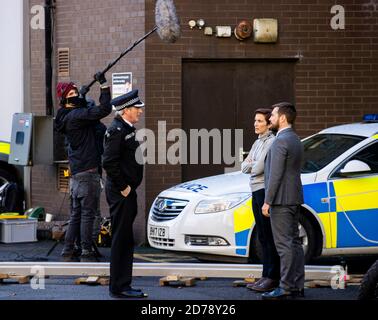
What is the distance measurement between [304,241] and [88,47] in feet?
19.0

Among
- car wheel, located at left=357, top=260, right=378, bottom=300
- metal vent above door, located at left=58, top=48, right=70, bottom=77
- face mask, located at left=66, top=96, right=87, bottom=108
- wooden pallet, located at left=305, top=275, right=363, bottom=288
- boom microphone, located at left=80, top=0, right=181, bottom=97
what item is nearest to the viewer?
car wheel, located at left=357, top=260, right=378, bottom=300

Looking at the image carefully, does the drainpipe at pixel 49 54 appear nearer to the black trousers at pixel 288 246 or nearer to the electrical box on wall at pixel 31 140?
the electrical box on wall at pixel 31 140

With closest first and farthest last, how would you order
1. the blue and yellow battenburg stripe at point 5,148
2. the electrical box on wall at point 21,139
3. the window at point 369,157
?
the window at point 369,157 < the electrical box on wall at point 21,139 < the blue and yellow battenburg stripe at point 5,148

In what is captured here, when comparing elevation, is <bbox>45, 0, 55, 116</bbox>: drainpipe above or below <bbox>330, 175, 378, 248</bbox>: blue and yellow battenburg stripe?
above

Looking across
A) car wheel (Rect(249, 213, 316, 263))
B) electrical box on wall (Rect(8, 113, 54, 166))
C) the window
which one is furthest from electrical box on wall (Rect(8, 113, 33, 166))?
the window

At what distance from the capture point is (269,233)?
10.9m

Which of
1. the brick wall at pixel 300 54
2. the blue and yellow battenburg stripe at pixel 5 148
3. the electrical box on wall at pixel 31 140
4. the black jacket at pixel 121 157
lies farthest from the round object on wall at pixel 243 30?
the black jacket at pixel 121 157

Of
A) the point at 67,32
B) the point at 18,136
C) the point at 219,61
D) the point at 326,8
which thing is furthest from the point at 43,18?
the point at 326,8

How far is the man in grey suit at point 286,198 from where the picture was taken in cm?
1018

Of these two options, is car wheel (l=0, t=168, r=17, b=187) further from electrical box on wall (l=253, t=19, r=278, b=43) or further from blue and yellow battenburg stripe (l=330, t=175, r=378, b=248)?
blue and yellow battenburg stripe (l=330, t=175, r=378, b=248)

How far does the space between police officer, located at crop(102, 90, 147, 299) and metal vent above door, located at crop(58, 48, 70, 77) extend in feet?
22.5

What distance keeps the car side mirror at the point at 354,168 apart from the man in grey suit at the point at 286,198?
83.1 inches

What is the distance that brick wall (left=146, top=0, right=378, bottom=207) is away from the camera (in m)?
15.8

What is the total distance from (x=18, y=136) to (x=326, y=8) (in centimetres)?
497
